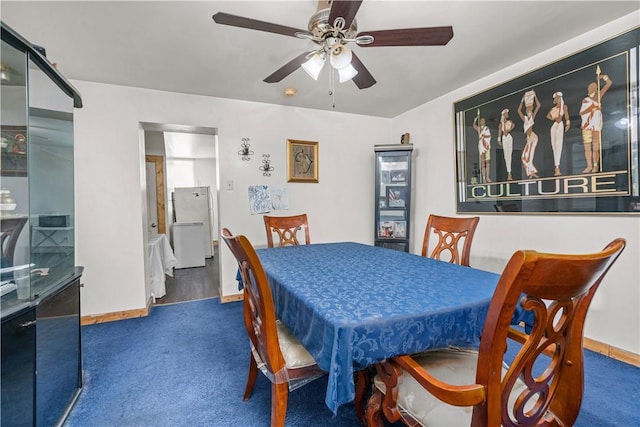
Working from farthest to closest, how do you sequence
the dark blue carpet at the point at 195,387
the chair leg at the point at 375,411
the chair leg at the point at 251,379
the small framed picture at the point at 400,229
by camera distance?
the small framed picture at the point at 400,229 < the chair leg at the point at 251,379 < the dark blue carpet at the point at 195,387 < the chair leg at the point at 375,411

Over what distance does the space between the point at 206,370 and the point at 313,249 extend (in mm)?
1127

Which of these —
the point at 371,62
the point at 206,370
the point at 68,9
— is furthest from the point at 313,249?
the point at 68,9

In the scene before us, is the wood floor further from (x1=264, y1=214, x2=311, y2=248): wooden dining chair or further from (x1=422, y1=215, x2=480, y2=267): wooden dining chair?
(x1=422, y1=215, x2=480, y2=267): wooden dining chair

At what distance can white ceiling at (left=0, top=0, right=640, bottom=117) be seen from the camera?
5.82ft

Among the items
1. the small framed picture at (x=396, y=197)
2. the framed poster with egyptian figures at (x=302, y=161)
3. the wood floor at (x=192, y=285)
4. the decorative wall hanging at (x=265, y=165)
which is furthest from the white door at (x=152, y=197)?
the small framed picture at (x=396, y=197)

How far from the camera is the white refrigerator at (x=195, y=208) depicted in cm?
611

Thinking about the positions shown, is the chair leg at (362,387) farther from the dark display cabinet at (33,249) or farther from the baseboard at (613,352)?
the baseboard at (613,352)

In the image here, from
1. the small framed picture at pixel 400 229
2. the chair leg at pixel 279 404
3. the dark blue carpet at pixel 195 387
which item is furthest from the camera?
the small framed picture at pixel 400 229

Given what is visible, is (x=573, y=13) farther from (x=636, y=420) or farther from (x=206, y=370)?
(x=206, y=370)

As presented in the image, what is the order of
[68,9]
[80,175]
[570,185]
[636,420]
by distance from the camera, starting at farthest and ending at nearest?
[80,175], [570,185], [68,9], [636,420]

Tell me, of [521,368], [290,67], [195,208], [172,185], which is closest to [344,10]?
[290,67]

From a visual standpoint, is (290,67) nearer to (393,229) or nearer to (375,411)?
(375,411)

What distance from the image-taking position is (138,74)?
2.63 m

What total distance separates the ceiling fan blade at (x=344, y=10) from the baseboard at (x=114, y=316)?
3158 millimetres
